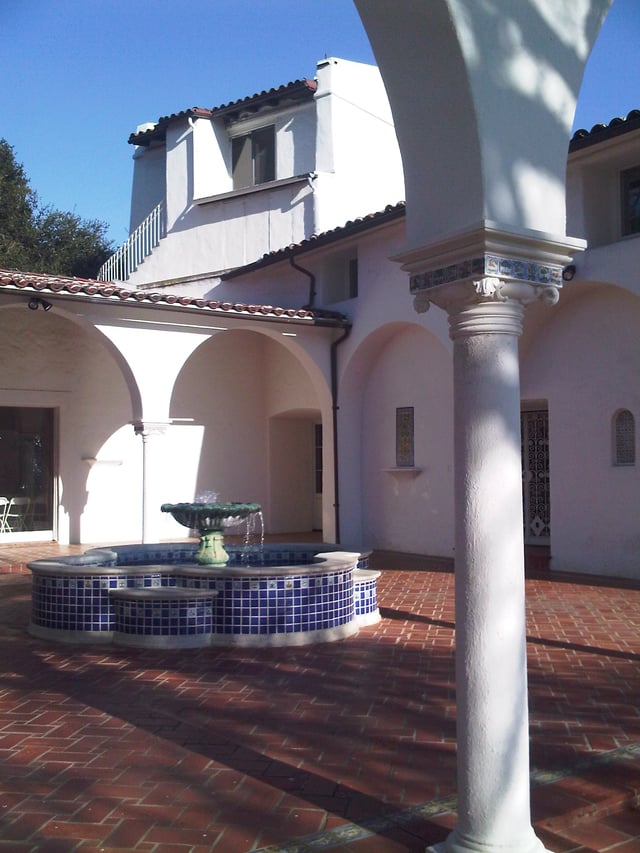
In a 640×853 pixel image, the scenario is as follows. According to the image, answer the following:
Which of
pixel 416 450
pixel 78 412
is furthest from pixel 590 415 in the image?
pixel 78 412

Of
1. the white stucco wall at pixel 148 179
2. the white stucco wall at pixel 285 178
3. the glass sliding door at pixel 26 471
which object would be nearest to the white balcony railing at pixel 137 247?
the white stucco wall at pixel 285 178

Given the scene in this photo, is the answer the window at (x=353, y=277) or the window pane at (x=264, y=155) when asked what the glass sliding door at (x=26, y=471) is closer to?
the window at (x=353, y=277)

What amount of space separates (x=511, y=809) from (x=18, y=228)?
2764cm

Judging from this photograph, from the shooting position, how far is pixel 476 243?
11.4ft

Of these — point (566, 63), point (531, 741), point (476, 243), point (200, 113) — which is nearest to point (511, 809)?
point (531, 741)

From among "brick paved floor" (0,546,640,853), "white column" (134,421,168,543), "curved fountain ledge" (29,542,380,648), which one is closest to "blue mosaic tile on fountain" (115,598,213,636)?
"curved fountain ledge" (29,542,380,648)

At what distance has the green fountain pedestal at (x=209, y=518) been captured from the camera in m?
8.66

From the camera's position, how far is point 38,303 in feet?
38.7

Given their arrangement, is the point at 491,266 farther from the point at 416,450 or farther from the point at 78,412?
the point at 78,412

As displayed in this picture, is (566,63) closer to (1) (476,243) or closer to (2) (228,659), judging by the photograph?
(1) (476,243)

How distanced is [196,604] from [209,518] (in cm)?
136

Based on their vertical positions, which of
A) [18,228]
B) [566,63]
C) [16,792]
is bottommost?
[16,792]

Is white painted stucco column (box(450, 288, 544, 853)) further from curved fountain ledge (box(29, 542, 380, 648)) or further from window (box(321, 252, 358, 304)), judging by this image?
window (box(321, 252, 358, 304))

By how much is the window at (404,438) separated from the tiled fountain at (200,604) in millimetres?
6210
